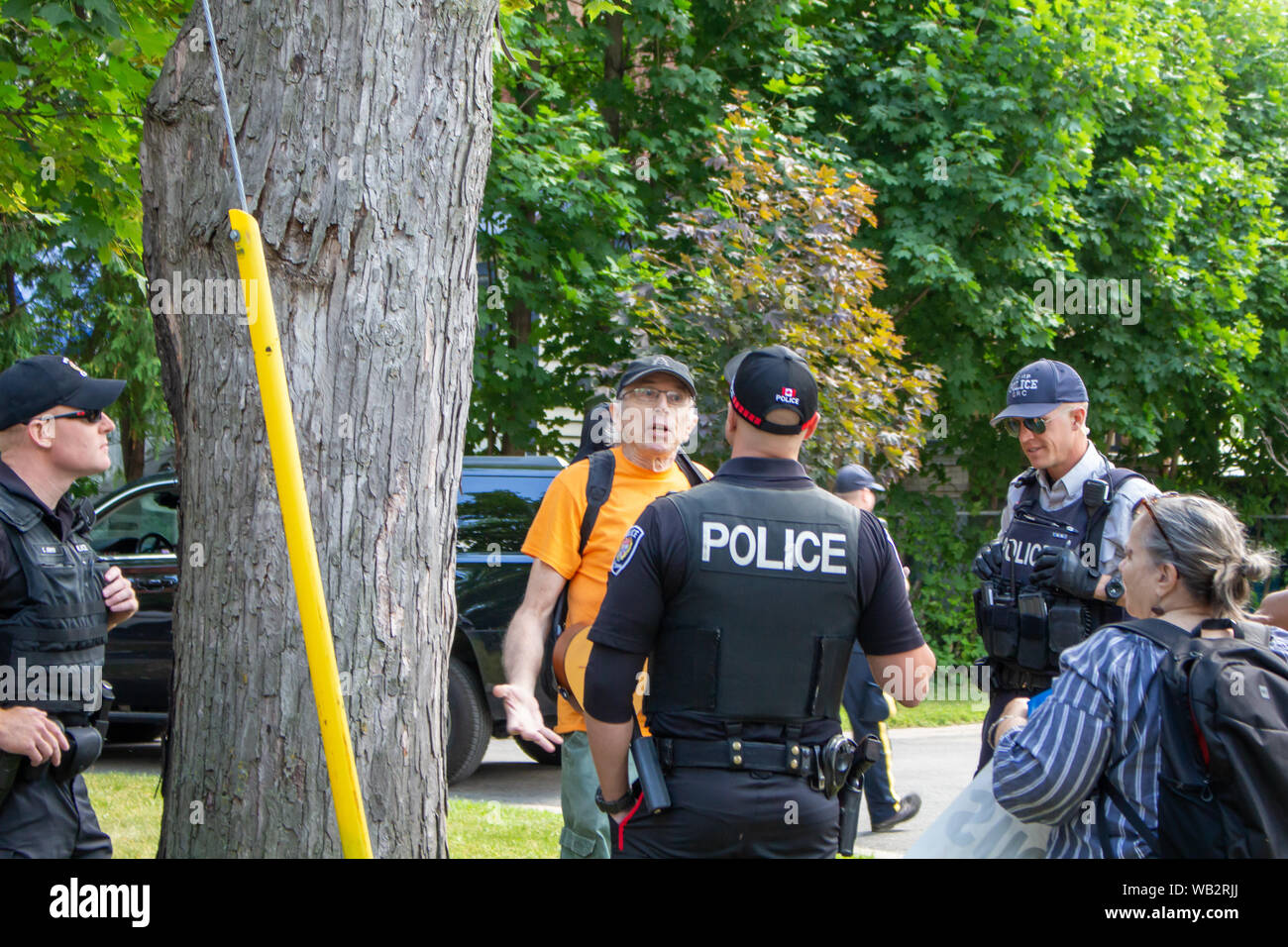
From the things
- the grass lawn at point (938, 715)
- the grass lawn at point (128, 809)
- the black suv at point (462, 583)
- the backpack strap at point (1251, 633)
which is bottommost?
the grass lawn at point (938, 715)

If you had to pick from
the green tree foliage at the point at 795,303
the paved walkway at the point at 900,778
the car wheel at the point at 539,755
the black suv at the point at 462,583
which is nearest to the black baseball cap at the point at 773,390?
the paved walkway at the point at 900,778

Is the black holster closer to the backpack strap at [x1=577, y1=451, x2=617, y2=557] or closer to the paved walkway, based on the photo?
the backpack strap at [x1=577, y1=451, x2=617, y2=557]

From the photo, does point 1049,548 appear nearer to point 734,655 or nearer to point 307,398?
point 734,655

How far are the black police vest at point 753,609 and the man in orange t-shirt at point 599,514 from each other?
1160 millimetres

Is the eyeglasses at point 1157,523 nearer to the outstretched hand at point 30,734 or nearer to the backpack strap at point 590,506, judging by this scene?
the backpack strap at point 590,506

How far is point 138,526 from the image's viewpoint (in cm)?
805

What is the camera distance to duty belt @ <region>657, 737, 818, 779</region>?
2.78 meters

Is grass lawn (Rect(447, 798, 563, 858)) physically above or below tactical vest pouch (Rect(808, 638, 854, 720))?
below

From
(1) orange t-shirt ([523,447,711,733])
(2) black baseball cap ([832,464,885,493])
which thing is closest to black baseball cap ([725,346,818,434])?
(1) orange t-shirt ([523,447,711,733])

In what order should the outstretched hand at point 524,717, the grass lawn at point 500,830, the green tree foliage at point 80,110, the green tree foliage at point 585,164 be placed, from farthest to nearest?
the green tree foliage at point 585,164 < the grass lawn at point 500,830 < the green tree foliage at point 80,110 < the outstretched hand at point 524,717

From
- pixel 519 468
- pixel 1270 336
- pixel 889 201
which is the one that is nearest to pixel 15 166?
pixel 519 468

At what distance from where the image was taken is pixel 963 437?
1481 cm

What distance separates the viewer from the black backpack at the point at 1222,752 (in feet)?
7.66
